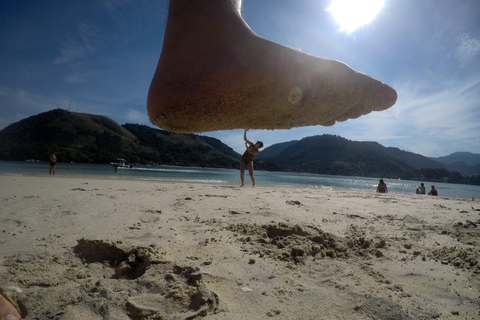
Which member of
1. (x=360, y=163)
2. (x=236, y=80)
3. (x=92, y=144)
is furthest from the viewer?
(x=360, y=163)

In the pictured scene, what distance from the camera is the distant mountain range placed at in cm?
5970

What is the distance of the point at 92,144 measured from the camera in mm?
73250

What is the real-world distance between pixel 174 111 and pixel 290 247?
1373mm

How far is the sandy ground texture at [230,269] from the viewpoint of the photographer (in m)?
1.14

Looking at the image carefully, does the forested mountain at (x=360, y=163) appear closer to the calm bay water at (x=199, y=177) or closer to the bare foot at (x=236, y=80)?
the calm bay water at (x=199, y=177)

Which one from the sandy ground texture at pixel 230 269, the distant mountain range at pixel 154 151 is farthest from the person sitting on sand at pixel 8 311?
the distant mountain range at pixel 154 151

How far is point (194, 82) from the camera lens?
1331 mm

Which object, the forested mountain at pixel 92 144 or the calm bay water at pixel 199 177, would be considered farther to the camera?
the forested mountain at pixel 92 144

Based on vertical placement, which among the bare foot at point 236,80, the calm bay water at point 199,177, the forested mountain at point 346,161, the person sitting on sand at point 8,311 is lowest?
the calm bay water at point 199,177

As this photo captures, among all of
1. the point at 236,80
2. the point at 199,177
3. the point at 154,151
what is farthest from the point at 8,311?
the point at 154,151

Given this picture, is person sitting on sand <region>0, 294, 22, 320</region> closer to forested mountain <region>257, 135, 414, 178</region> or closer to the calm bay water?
the calm bay water

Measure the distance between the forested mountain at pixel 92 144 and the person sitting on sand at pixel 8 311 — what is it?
63278 millimetres

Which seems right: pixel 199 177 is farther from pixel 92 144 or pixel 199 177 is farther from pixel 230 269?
pixel 92 144

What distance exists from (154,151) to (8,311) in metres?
78.0
